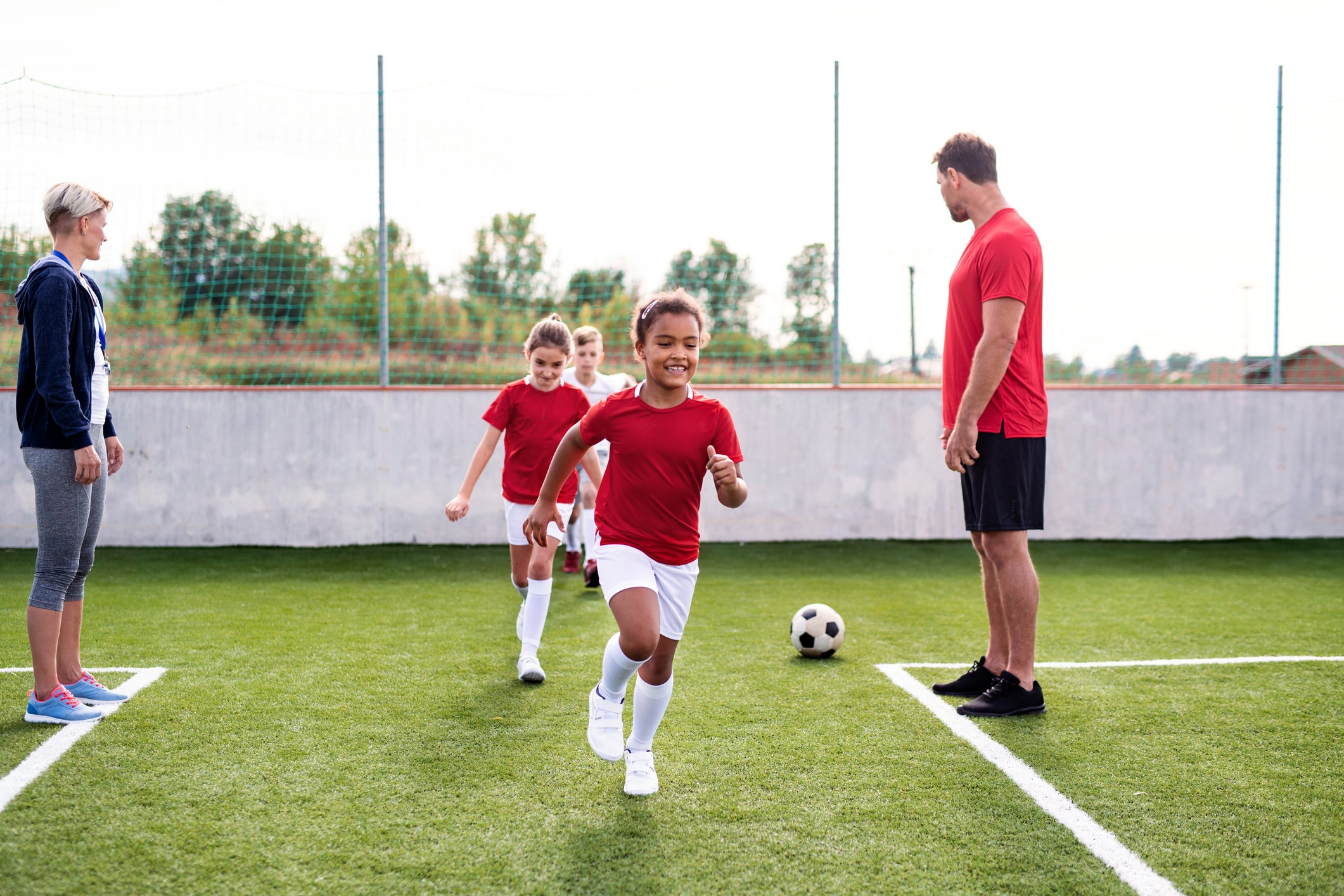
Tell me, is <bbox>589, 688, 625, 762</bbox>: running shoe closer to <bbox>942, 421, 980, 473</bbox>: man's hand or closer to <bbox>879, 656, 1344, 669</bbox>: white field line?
<bbox>942, 421, 980, 473</bbox>: man's hand

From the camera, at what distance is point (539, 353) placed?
4.46m

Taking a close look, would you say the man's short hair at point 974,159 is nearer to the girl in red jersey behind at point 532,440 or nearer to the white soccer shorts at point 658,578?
the girl in red jersey behind at point 532,440

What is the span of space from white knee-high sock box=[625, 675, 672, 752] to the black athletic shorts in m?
1.51

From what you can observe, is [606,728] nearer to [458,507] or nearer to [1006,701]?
[458,507]

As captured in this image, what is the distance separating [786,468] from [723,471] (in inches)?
237

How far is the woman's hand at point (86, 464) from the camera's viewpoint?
3.41 metres

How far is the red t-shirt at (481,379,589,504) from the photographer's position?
454cm

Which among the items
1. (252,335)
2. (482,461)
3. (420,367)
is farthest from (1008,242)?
(252,335)

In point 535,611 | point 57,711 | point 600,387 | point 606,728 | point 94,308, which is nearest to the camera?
point 606,728

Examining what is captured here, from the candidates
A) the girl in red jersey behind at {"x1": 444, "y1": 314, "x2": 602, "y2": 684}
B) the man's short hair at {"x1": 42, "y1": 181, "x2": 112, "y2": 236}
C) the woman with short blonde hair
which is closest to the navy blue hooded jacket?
the woman with short blonde hair

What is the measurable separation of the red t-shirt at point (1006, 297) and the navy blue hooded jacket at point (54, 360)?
3316 mm

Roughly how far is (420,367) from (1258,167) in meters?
7.90

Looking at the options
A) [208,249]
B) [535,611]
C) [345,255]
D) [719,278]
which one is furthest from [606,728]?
[208,249]

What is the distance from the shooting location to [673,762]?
318cm
